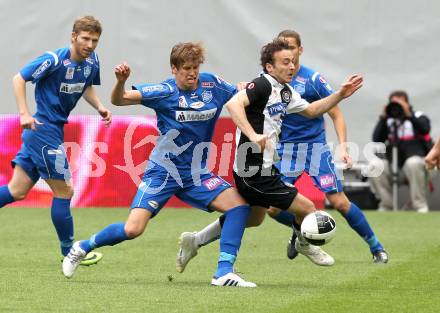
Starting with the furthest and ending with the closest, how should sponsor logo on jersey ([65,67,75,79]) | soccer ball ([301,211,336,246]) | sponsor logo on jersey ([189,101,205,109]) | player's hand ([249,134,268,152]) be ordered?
sponsor logo on jersey ([65,67,75,79]) < sponsor logo on jersey ([189,101,205,109]) < soccer ball ([301,211,336,246]) < player's hand ([249,134,268,152])

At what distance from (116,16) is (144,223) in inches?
371

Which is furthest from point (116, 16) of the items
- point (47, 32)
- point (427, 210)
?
point (427, 210)

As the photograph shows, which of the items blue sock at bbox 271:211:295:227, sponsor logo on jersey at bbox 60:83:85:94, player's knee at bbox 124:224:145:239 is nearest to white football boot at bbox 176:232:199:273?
player's knee at bbox 124:224:145:239

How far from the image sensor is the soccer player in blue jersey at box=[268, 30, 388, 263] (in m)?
10.2

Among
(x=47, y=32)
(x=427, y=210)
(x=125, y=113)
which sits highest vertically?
(x=47, y=32)

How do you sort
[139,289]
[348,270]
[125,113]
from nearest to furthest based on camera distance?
[139,289] → [348,270] → [125,113]

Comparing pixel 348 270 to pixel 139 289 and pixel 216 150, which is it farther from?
pixel 216 150

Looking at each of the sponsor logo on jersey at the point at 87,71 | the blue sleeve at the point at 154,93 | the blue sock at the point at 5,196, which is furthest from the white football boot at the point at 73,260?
the sponsor logo on jersey at the point at 87,71

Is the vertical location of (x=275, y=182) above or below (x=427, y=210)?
above

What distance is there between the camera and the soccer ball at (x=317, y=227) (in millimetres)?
8461

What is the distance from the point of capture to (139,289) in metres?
8.05

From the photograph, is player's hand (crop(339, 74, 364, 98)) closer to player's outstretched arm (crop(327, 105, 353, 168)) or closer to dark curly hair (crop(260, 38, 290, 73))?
dark curly hair (crop(260, 38, 290, 73))

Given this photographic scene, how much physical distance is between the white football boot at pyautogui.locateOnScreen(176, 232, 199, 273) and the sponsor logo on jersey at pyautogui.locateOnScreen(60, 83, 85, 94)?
1.52m

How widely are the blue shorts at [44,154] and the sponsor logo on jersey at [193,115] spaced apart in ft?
4.33
